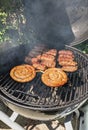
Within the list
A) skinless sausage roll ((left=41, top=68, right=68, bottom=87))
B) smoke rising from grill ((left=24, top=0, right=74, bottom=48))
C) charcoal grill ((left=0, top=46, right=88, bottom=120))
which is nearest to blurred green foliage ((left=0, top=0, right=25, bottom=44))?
smoke rising from grill ((left=24, top=0, right=74, bottom=48))

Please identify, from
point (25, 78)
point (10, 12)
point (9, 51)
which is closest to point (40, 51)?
point (9, 51)

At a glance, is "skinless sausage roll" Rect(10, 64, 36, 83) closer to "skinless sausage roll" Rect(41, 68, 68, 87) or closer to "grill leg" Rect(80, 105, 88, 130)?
"skinless sausage roll" Rect(41, 68, 68, 87)

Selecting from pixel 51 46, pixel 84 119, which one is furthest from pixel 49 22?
pixel 84 119

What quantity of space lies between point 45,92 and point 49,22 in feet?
6.44

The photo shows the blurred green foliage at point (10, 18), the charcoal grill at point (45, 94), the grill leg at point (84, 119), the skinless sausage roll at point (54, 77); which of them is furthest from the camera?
the blurred green foliage at point (10, 18)

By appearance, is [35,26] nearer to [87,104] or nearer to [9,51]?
[9,51]

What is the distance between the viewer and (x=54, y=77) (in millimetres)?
3434

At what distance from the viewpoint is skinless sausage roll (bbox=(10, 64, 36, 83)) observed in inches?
134

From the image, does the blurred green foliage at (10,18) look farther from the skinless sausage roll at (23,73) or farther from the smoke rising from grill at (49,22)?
the skinless sausage roll at (23,73)

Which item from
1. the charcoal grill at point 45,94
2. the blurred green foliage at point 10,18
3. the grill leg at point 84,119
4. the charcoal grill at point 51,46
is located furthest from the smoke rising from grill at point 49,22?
the grill leg at point 84,119

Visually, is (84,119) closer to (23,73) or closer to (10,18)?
(23,73)

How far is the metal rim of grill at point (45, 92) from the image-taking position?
9.70 feet

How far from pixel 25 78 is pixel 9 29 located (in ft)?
5.98

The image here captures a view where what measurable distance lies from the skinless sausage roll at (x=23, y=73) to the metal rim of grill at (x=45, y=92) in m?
0.07
